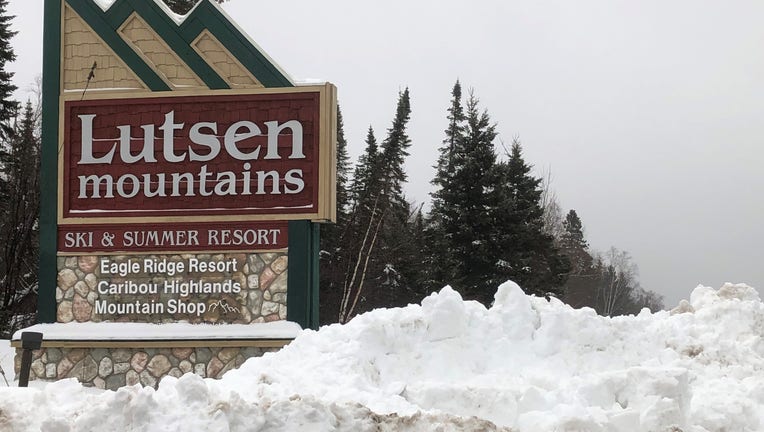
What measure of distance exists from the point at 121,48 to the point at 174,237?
2692 mm

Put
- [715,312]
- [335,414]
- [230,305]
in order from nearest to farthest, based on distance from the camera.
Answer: [335,414] → [715,312] → [230,305]

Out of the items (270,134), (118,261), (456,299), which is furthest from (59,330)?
(456,299)

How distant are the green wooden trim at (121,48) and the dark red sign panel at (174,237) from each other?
194cm

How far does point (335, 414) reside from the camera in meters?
4.39

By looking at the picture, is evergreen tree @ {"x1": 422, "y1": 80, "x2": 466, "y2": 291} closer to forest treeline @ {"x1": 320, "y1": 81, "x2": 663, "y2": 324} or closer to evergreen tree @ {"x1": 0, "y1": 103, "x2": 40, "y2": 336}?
forest treeline @ {"x1": 320, "y1": 81, "x2": 663, "y2": 324}

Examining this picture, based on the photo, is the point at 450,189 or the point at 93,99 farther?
the point at 450,189

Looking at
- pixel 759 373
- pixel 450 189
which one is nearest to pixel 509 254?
pixel 450 189

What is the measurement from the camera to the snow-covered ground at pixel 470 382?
4316 mm

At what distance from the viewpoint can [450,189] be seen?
1072 inches

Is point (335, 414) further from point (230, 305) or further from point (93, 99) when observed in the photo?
point (93, 99)

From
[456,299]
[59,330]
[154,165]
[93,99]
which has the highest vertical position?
[93,99]

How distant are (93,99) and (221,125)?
5.97 feet

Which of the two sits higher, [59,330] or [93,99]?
[93,99]

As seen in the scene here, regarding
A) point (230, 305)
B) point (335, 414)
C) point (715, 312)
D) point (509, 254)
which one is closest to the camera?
point (335, 414)
